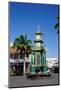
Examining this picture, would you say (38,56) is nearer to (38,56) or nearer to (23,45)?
(38,56)

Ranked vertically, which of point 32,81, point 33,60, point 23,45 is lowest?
point 32,81

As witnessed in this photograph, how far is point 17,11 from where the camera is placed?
5785 millimetres

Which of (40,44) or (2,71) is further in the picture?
(40,44)

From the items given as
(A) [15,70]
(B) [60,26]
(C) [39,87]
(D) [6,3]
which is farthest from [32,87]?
(D) [6,3]

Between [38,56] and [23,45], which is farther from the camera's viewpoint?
[38,56]

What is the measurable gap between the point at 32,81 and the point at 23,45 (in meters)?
0.79

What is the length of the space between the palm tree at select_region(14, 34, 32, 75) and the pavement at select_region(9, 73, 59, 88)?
18.9 inches

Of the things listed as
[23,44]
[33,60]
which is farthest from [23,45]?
[33,60]

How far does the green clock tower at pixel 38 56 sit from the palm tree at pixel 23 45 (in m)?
0.11

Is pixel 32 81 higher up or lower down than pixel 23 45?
lower down

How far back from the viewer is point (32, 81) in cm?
590

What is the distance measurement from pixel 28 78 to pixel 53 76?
549 mm

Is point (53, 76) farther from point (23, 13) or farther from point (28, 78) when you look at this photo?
point (23, 13)

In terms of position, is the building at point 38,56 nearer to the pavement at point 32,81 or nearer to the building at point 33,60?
the building at point 33,60
